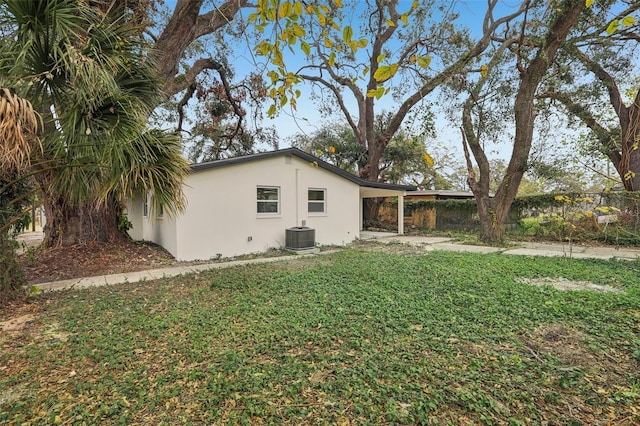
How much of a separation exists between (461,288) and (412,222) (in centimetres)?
1292

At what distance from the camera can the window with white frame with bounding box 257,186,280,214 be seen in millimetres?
9812

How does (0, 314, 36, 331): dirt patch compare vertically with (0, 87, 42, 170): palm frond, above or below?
below

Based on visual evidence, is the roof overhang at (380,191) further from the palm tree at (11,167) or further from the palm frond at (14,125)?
the palm frond at (14,125)

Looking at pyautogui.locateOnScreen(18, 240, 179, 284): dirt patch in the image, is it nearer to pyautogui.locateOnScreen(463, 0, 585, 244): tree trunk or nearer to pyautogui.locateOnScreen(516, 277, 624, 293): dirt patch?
pyautogui.locateOnScreen(516, 277, 624, 293): dirt patch

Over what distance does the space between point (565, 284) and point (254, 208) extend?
7763 millimetres

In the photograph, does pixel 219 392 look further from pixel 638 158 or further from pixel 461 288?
pixel 638 158

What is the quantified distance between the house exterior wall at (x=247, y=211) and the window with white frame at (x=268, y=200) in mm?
148

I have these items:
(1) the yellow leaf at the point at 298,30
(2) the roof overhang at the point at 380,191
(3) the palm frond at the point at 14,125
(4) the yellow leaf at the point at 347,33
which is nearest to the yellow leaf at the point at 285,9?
(1) the yellow leaf at the point at 298,30

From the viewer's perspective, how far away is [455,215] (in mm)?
15977

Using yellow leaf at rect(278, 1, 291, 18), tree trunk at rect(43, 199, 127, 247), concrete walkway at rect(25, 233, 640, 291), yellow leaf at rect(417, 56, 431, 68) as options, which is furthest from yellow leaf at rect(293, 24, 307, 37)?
tree trunk at rect(43, 199, 127, 247)

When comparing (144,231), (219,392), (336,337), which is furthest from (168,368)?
(144,231)

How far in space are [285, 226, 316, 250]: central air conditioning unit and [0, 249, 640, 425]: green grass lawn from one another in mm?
4559

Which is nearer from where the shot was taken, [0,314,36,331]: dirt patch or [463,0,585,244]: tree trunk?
[0,314,36,331]: dirt patch

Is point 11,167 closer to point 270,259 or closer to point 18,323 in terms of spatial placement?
point 18,323
